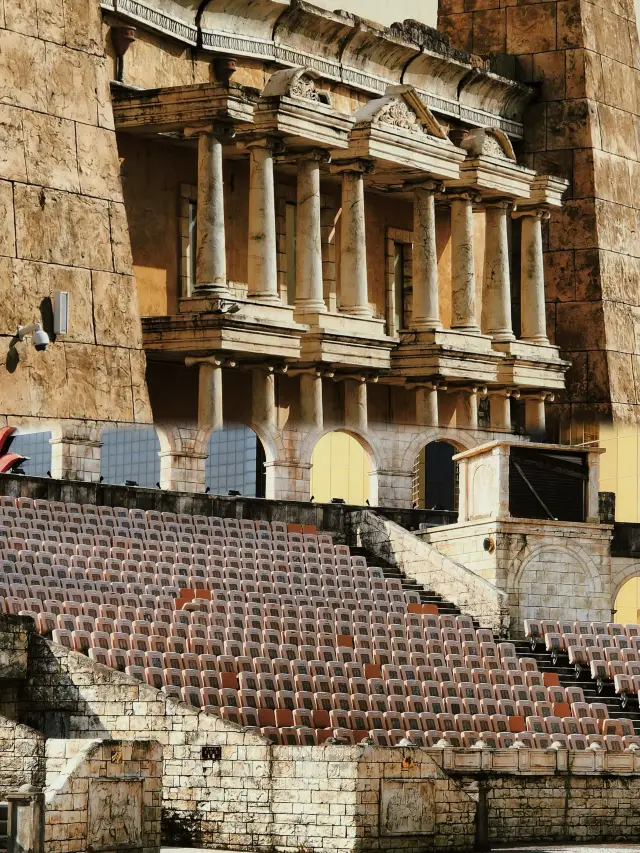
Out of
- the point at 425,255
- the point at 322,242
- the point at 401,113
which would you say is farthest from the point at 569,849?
the point at 322,242

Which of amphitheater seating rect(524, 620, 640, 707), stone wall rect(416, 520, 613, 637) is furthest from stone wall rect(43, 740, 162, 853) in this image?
stone wall rect(416, 520, 613, 637)

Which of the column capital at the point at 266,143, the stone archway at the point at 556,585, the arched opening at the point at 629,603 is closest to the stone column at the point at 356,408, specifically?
the column capital at the point at 266,143

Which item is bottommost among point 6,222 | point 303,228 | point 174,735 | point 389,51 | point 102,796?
point 102,796

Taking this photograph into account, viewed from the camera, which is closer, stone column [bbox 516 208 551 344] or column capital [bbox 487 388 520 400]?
column capital [bbox 487 388 520 400]

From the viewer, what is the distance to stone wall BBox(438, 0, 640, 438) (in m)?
55.9

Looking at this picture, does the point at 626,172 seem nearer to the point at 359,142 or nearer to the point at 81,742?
the point at 359,142

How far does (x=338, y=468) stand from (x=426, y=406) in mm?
9922

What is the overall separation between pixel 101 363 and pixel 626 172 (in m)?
19.2

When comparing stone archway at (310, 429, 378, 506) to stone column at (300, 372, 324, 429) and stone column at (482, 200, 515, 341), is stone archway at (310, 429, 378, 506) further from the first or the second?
stone column at (300, 372, 324, 429)

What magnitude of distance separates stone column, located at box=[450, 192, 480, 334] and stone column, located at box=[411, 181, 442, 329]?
3.22ft

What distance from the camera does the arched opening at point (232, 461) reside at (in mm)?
72375

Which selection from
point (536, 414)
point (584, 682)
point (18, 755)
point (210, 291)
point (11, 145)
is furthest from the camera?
point (536, 414)

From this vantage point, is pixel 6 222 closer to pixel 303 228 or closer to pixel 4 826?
pixel 303 228

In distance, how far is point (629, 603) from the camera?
51.7 metres
